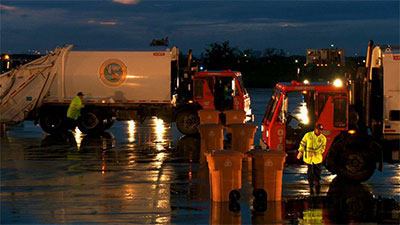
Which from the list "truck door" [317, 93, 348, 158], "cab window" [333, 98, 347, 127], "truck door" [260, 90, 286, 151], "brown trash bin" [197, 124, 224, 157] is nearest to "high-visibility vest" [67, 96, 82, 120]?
"brown trash bin" [197, 124, 224, 157]

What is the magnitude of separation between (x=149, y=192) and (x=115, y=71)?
14.6 metres

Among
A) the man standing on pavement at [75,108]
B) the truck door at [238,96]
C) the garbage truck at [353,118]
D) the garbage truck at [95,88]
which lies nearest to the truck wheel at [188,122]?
the garbage truck at [95,88]

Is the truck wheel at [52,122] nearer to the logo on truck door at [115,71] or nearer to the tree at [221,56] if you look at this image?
the logo on truck door at [115,71]

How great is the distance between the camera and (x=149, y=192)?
53.2 ft

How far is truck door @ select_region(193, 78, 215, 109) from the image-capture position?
29.1 meters

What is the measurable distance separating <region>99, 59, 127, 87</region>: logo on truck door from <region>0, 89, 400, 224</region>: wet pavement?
5.59 meters

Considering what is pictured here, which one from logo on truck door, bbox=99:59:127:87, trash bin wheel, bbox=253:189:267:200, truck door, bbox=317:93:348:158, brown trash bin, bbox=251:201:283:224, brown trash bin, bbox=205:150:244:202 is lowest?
brown trash bin, bbox=251:201:283:224

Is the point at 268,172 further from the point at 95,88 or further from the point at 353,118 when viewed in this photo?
the point at 95,88

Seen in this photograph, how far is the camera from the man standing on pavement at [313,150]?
1697cm

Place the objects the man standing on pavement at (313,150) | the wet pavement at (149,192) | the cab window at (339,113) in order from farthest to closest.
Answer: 1. the cab window at (339,113)
2. the man standing on pavement at (313,150)
3. the wet pavement at (149,192)

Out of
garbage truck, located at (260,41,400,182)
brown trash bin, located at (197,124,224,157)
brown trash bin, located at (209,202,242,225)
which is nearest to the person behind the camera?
brown trash bin, located at (209,202,242,225)

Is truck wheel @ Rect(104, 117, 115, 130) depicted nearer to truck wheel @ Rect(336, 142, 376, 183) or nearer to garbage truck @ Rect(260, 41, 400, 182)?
garbage truck @ Rect(260, 41, 400, 182)

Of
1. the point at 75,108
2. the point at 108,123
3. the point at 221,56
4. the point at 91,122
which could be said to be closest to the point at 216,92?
the point at 108,123

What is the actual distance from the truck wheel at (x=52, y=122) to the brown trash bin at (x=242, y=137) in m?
10.7
